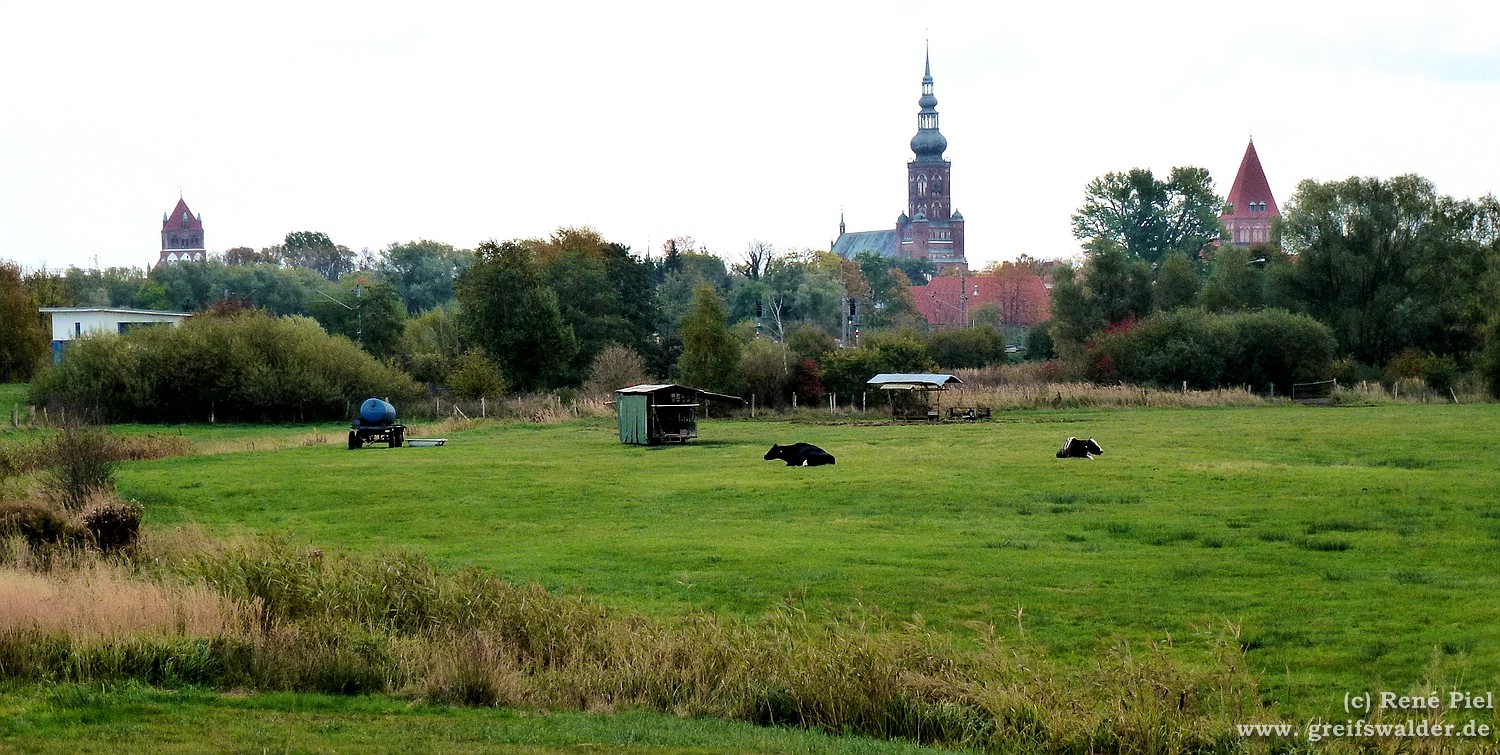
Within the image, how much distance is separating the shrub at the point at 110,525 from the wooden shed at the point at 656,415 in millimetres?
24887

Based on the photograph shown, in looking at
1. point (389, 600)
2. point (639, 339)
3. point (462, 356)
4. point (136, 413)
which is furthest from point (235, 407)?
point (389, 600)

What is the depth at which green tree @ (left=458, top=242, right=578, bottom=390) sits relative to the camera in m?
73.6

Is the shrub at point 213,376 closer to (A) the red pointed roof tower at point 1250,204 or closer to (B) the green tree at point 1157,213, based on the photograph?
(B) the green tree at point 1157,213

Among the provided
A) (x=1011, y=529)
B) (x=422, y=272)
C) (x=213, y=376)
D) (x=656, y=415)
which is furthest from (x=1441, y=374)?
(x=422, y=272)

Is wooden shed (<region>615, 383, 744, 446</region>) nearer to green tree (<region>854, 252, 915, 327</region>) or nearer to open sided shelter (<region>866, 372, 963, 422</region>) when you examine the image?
open sided shelter (<region>866, 372, 963, 422</region>)

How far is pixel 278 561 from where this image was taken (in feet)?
54.4

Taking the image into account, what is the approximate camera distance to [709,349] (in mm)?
65375

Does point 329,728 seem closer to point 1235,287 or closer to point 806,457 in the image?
point 806,457

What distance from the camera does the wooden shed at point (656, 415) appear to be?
4547 cm

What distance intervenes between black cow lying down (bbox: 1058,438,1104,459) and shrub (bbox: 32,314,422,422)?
40.9 m

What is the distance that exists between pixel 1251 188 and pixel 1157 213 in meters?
48.2

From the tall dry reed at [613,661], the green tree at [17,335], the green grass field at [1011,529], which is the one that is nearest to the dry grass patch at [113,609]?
the tall dry reed at [613,661]

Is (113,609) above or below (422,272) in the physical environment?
below

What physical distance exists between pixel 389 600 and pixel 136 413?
5494cm
